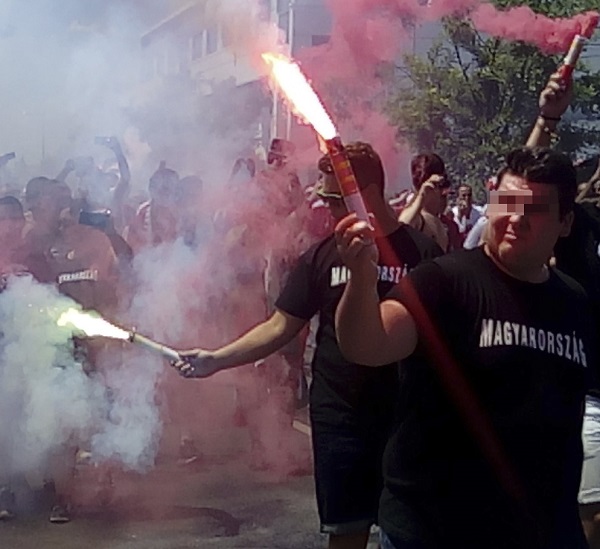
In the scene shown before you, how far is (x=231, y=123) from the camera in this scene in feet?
33.8

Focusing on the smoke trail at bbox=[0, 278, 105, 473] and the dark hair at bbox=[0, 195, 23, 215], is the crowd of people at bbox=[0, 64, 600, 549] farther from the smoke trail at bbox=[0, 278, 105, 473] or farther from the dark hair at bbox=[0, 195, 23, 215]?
the smoke trail at bbox=[0, 278, 105, 473]

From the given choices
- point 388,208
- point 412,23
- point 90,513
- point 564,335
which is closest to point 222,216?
point 412,23

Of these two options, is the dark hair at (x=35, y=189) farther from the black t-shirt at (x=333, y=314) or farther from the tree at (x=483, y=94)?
the tree at (x=483, y=94)

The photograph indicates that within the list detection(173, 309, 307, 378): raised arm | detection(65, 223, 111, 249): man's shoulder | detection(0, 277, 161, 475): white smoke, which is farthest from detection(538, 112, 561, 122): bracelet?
detection(65, 223, 111, 249): man's shoulder

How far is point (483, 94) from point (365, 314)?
1804cm

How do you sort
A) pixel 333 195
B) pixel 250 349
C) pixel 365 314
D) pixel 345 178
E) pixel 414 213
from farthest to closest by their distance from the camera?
1. pixel 414 213
2. pixel 250 349
3. pixel 333 195
4. pixel 365 314
5. pixel 345 178

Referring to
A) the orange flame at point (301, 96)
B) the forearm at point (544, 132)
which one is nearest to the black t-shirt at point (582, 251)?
the forearm at point (544, 132)

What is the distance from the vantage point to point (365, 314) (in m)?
2.41

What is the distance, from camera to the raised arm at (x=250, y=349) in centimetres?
387

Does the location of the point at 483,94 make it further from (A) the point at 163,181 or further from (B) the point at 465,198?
(A) the point at 163,181

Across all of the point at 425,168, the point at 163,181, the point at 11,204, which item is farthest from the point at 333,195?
the point at 163,181

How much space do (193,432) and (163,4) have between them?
4019 mm

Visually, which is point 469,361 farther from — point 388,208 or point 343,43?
point 343,43

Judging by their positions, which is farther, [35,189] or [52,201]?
[35,189]
